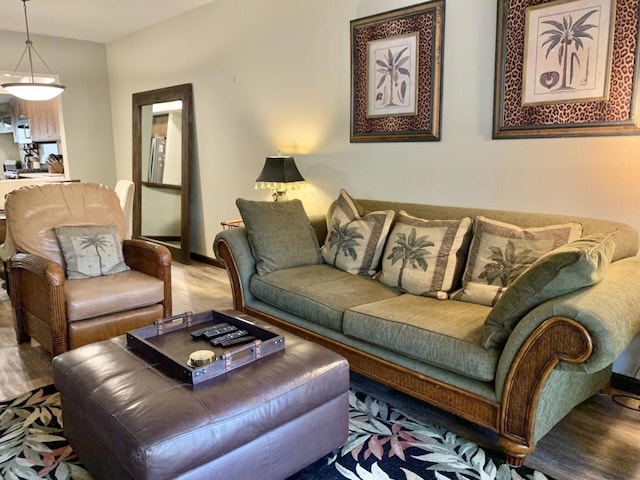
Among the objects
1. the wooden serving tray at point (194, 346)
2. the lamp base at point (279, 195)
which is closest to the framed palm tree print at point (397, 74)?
the lamp base at point (279, 195)

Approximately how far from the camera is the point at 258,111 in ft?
14.4

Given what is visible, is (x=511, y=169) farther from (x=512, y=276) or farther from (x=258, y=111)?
(x=258, y=111)

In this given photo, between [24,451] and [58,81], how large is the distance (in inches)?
212

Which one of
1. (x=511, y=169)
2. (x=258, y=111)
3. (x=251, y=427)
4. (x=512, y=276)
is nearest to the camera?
(x=251, y=427)

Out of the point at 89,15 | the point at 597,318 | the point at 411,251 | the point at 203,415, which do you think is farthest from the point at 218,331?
the point at 89,15

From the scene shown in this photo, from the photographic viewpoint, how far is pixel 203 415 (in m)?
1.44

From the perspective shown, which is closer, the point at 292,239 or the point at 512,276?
the point at 512,276

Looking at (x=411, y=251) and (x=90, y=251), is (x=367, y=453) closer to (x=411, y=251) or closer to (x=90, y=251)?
(x=411, y=251)

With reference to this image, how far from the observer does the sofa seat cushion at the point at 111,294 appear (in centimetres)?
263

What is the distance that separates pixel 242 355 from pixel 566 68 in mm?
2148

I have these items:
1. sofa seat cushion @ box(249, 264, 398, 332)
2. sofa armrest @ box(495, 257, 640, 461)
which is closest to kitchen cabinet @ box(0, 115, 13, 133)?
sofa seat cushion @ box(249, 264, 398, 332)

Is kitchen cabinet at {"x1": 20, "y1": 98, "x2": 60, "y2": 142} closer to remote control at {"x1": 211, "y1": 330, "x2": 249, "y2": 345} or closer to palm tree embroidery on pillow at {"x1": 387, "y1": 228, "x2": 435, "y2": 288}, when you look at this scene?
palm tree embroidery on pillow at {"x1": 387, "y1": 228, "x2": 435, "y2": 288}

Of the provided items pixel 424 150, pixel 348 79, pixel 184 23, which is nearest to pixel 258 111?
pixel 348 79

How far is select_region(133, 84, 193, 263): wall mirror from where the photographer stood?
17.0ft
